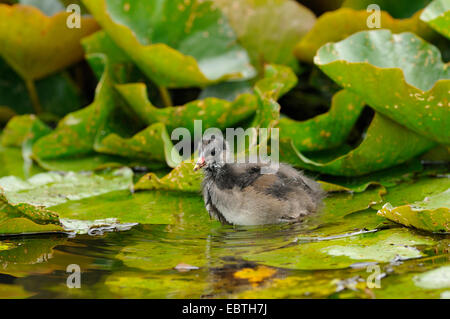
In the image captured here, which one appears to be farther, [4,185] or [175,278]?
[4,185]

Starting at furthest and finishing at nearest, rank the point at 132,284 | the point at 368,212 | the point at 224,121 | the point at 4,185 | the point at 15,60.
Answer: the point at 15,60, the point at 224,121, the point at 4,185, the point at 368,212, the point at 132,284

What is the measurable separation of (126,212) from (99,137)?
1.00 meters

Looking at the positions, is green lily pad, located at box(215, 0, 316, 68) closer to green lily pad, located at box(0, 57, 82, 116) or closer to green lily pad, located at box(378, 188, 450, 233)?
green lily pad, located at box(0, 57, 82, 116)

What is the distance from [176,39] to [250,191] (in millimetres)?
1568

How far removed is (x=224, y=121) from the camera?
3.73m

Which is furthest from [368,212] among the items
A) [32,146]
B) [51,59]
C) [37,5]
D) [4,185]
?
[37,5]

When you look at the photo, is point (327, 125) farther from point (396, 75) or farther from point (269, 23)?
point (269, 23)

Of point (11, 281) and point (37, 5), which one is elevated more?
point (37, 5)

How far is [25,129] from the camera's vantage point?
434 centimetres

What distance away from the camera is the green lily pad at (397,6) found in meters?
4.25

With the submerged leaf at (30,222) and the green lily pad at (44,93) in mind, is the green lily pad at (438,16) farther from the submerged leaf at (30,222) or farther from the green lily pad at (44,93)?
the green lily pad at (44,93)

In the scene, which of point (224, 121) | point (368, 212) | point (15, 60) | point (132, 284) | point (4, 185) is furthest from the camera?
point (15, 60)

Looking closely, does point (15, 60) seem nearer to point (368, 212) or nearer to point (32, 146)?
point (32, 146)
